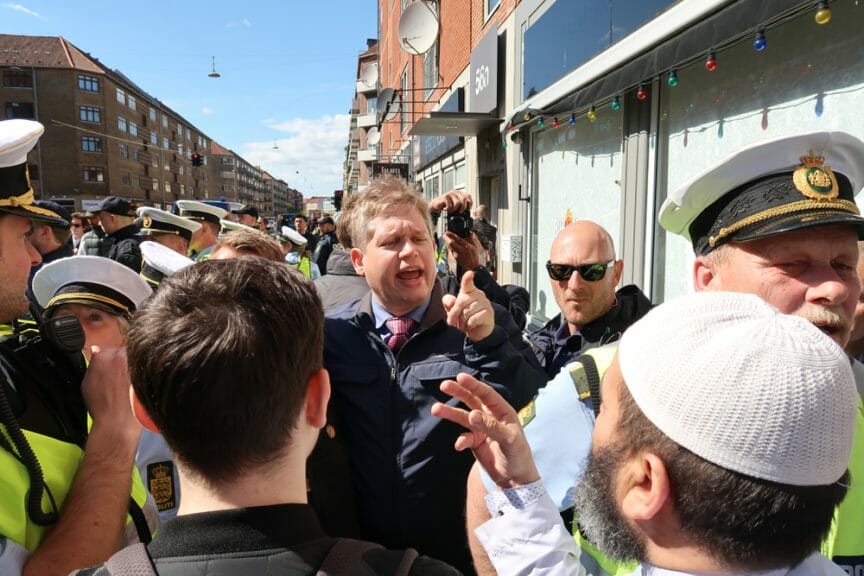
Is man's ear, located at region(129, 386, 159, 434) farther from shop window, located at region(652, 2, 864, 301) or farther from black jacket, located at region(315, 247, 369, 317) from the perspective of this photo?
shop window, located at region(652, 2, 864, 301)

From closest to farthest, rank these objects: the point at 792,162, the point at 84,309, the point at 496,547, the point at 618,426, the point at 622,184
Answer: the point at 618,426 → the point at 496,547 → the point at 792,162 → the point at 84,309 → the point at 622,184

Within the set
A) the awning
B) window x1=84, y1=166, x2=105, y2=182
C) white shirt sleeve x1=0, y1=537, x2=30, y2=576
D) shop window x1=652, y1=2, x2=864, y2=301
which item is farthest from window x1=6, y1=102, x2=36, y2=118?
white shirt sleeve x1=0, y1=537, x2=30, y2=576

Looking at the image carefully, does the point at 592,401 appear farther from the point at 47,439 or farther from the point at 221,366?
the point at 47,439

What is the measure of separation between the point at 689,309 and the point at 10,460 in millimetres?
1365

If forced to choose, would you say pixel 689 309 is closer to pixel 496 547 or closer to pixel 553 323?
pixel 496 547

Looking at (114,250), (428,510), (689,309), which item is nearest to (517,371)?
(428,510)

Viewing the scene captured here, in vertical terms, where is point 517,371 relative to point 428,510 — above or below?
above

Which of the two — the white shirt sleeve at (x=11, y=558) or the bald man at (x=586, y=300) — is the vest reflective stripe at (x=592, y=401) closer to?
the white shirt sleeve at (x=11, y=558)

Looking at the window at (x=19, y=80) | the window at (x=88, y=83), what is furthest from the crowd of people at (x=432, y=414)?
the window at (x=19, y=80)

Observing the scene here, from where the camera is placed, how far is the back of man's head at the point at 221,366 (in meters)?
0.91

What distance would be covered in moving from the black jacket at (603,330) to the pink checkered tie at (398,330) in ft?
3.13

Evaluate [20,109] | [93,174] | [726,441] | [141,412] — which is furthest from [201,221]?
[20,109]

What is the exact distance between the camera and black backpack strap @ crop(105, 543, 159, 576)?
32.9 inches

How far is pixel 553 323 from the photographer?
3152 millimetres
